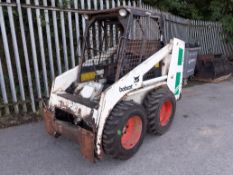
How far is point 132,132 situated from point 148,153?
357 mm

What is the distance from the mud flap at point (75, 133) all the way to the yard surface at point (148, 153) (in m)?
0.27

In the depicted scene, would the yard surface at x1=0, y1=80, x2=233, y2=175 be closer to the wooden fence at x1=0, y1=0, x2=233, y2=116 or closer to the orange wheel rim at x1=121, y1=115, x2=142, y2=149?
the orange wheel rim at x1=121, y1=115, x2=142, y2=149

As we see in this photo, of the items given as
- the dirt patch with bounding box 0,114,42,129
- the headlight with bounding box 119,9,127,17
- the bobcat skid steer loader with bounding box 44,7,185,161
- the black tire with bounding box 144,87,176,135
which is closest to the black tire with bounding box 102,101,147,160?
the bobcat skid steer loader with bounding box 44,7,185,161

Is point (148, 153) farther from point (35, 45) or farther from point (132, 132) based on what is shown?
point (35, 45)

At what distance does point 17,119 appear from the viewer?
12.7ft

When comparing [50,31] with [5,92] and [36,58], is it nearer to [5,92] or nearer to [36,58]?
[36,58]

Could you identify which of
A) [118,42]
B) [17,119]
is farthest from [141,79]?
[17,119]

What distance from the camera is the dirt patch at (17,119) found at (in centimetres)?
372

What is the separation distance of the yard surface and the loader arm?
467 mm

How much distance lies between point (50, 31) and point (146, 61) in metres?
Answer: 2.13

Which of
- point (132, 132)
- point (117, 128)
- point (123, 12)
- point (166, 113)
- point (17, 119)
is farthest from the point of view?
point (17, 119)

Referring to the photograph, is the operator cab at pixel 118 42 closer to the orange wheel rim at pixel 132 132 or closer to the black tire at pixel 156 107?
the black tire at pixel 156 107

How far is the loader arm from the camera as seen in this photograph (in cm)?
246

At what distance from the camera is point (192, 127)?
3635 mm
